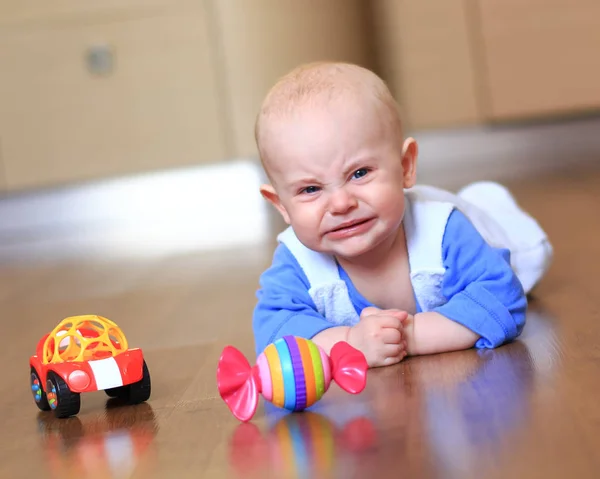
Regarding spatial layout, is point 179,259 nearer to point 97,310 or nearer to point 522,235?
point 97,310

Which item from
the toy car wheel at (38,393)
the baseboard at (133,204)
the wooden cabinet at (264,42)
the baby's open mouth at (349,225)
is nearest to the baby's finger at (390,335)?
the baby's open mouth at (349,225)

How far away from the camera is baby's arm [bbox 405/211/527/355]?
1.12 meters

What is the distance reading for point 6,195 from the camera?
3.23m

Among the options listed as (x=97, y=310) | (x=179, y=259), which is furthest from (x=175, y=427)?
(x=179, y=259)

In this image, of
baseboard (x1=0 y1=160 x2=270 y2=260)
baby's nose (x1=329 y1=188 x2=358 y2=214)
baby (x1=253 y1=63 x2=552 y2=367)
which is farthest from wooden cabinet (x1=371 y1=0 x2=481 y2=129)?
baby's nose (x1=329 y1=188 x2=358 y2=214)

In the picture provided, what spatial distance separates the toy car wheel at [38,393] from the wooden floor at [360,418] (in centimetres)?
2

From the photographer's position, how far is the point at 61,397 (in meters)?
1.04

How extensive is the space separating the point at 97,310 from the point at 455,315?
84 cm

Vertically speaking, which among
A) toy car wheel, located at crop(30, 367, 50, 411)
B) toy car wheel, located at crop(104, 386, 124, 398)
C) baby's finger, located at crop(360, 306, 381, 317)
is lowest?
toy car wheel, located at crop(104, 386, 124, 398)

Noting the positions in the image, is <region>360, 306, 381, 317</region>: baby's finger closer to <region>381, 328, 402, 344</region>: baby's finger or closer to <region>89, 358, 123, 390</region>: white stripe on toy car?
<region>381, 328, 402, 344</region>: baby's finger

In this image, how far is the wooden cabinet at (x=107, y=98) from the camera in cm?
311

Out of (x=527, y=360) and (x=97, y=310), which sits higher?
(x=527, y=360)

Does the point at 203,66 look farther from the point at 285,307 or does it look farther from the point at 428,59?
the point at 285,307

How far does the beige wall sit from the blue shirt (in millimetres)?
1946
